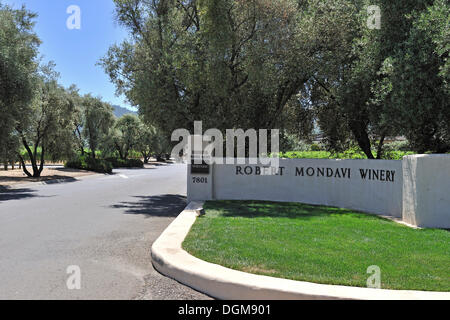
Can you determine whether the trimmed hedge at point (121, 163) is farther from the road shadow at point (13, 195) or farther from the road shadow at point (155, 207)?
the road shadow at point (155, 207)

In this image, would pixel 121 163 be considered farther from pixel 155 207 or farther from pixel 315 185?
pixel 315 185

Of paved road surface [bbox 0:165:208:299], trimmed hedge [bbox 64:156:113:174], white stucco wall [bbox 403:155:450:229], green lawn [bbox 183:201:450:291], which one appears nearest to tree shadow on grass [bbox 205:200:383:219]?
green lawn [bbox 183:201:450:291]

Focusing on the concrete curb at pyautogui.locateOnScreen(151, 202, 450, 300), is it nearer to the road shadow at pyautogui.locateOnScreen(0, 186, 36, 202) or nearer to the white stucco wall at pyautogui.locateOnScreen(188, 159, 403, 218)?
the white stucco wall at pyautogui.locateOnScreen(188, 159, 403, 218)

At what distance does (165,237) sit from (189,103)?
9.33 meters

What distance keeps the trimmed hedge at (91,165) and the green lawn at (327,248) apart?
29049 millimetres

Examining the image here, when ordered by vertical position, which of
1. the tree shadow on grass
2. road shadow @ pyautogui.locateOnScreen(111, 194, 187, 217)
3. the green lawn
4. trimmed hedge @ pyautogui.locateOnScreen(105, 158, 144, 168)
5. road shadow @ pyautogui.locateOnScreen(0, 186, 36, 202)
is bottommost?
road shadow @ pyautogui.locateOnScreen(111, 194, 187, 217)

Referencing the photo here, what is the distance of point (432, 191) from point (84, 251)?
7.09 m

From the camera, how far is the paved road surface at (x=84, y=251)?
4.45m

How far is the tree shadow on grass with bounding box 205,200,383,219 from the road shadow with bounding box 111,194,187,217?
122cm

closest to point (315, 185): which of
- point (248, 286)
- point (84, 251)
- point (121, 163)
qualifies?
point (84, 251)

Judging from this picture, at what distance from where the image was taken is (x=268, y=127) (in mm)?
15641

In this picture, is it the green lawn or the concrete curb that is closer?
the concrete curb

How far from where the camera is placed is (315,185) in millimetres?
12352

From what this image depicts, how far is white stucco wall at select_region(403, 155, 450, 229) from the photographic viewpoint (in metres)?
7.84
